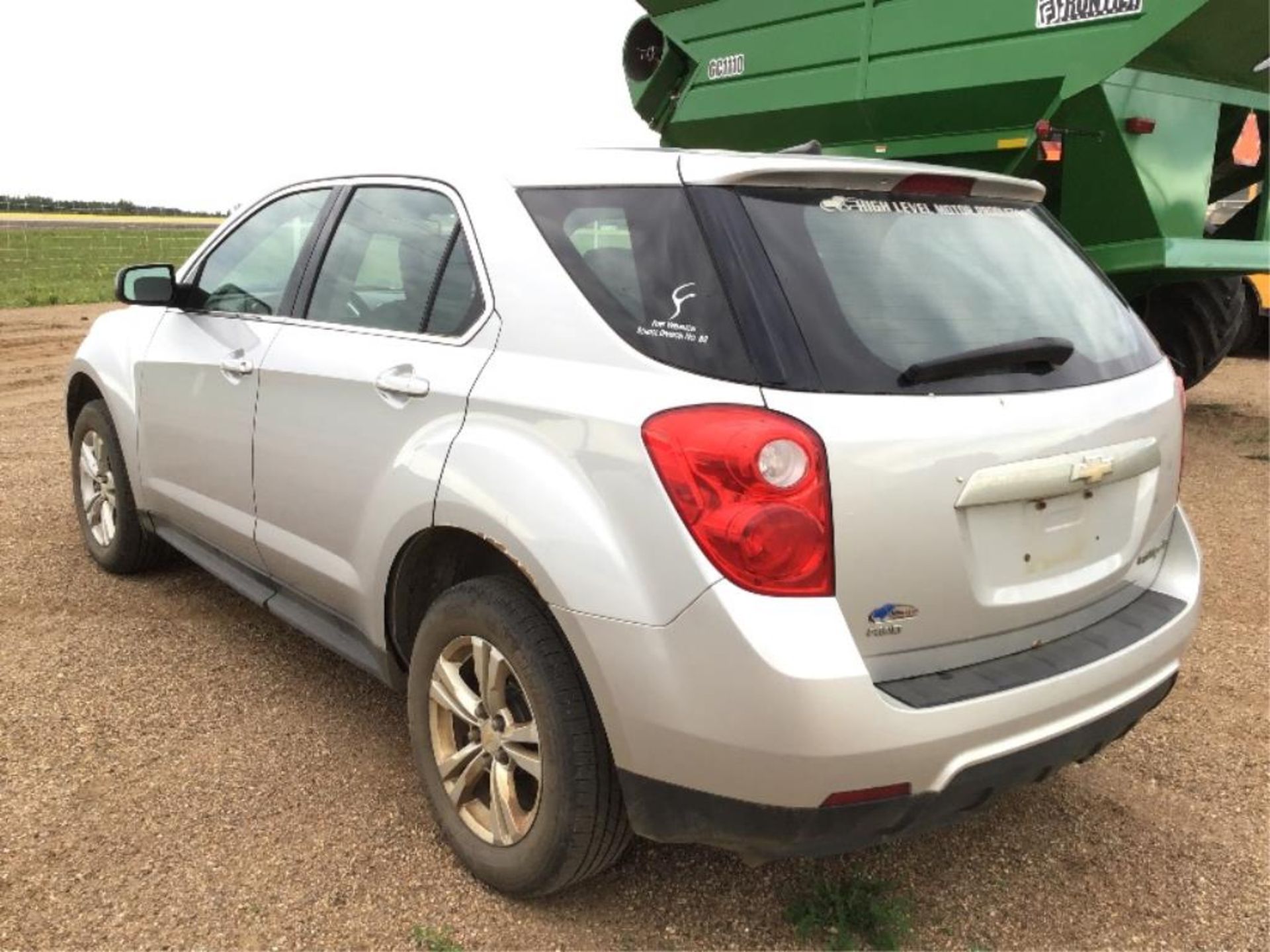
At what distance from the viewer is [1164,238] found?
615cm

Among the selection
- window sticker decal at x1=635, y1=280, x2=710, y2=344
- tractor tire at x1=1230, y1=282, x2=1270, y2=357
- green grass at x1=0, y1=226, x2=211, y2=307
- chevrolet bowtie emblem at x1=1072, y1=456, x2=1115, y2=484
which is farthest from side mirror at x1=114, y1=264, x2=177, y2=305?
tractor tire at x1=1230, y1=282, x2=1270, y2=357

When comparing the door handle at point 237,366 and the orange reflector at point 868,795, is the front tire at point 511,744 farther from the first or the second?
the door handle at point 237,366

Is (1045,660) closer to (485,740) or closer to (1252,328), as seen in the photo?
(485,740)

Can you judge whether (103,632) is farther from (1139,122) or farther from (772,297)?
(1139,122)

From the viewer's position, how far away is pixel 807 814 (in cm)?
200

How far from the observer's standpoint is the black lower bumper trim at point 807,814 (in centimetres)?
201

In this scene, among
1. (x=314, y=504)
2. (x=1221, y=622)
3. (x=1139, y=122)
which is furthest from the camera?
(x=1139, y=122)

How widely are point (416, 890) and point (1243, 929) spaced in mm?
1922

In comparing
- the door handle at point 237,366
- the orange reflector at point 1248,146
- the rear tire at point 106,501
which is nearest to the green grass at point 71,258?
the rear tire at point 106,501

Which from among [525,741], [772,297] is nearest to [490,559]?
[525,741]

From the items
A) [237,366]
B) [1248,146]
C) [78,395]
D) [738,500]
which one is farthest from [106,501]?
[1248,146]

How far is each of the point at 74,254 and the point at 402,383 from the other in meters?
34.4

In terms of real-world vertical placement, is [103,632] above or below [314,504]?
below

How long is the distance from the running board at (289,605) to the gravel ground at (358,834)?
1.09ft
